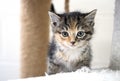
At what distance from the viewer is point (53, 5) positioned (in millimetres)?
1415

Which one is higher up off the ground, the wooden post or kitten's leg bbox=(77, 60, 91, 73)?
the wooden post

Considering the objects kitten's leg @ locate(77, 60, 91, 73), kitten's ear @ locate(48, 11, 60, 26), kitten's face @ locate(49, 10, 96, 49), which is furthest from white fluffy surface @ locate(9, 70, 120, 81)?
kitten's ear @ locate(48, 11, 60, 26)

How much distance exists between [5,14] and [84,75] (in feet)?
1.66

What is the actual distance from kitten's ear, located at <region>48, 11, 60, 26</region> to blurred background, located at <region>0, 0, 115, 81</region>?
1.3 inches

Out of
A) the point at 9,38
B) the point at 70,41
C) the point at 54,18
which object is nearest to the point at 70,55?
the point at 70,41

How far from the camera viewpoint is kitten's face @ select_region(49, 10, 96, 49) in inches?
55.6

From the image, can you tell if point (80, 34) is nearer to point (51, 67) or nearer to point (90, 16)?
point (90, 16)

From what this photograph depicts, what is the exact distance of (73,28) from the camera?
4.65 ft

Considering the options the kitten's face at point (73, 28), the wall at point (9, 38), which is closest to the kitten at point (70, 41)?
the kitten's face at point (73, 28)

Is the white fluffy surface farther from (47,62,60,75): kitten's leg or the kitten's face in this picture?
the kitten's face

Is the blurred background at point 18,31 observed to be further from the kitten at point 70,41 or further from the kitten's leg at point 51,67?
the kitten's leg at point 51,67

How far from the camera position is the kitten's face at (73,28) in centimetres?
141

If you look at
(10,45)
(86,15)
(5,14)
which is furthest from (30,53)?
(86,15)

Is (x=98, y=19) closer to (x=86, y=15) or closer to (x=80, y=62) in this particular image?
(x=86, y=15)
